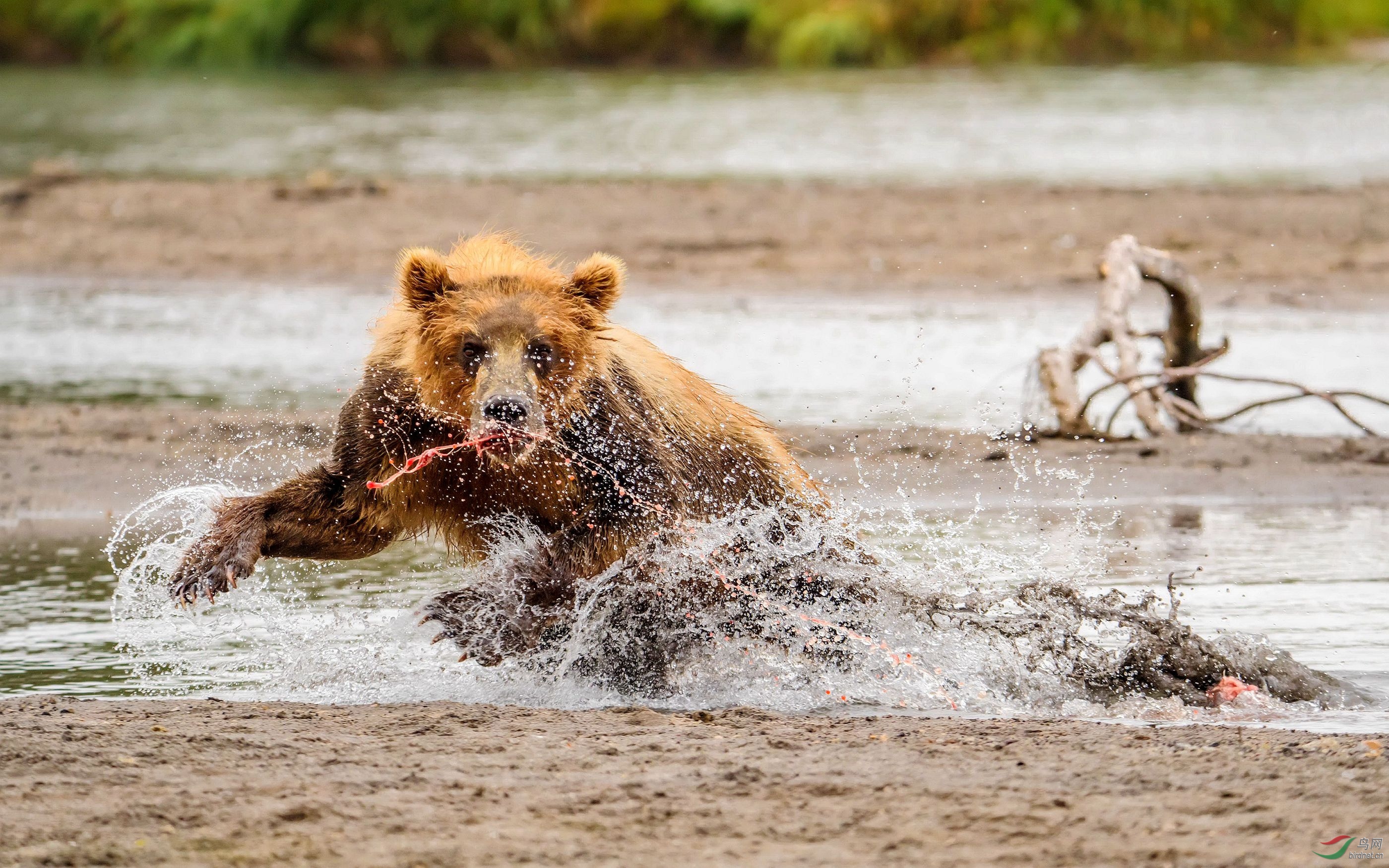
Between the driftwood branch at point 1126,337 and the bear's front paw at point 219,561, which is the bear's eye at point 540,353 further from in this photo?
the driftwood branch at point 1126,337

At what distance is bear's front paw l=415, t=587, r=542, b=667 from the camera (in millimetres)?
6105

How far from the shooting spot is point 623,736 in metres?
5.29

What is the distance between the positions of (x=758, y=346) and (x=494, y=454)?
7517 mm

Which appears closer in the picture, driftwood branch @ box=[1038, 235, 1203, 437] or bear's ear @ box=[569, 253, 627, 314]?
bear's ear @ box=[569, 253, 627, 314]

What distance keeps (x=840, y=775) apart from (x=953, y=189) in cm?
1507

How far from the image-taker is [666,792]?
4637 mm

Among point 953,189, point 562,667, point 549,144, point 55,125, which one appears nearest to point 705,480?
point 562,667

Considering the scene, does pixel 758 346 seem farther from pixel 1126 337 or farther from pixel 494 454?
pixel 494 454

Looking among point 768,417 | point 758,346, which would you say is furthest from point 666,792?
point 758,346

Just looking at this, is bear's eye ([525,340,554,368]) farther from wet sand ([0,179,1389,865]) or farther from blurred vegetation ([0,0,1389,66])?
blurred vegetation ([0,0,1389,66])

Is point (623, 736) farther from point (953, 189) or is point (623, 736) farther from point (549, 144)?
point (549, 144)

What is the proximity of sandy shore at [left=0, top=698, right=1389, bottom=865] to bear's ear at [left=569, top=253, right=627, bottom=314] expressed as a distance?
1460 mm

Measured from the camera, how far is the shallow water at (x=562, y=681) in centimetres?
618

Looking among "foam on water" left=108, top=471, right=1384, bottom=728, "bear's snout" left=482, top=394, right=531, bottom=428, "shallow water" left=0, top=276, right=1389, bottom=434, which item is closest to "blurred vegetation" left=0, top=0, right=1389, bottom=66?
"shallow water" left=0, top=276, right=1389, bottom=434
